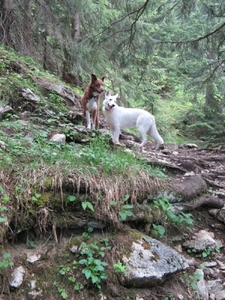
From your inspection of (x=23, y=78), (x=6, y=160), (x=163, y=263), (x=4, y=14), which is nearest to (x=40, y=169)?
(x=6, y=160)

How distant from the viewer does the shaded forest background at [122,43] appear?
698cm

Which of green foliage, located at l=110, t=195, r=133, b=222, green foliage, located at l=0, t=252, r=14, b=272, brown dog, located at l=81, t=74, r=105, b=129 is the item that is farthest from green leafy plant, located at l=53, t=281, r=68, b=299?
brown dog, located at l=81, t=74, r=105, b=129

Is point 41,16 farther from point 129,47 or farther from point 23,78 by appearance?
point 129,47

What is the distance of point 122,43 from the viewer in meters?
7.04

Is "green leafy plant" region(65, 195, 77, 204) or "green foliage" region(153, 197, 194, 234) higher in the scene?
"green leafy plant" region(65, 195, 77, 204)

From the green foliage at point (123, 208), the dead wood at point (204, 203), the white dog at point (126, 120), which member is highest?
the white dog at point (126, 120)

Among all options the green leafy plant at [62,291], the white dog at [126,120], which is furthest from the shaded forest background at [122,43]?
the green leafy plant at [62,291]

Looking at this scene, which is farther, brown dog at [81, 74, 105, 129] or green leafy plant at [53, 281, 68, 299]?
brown dog at [81, 74, 105, 129]

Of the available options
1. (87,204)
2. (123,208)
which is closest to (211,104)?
(123,208)

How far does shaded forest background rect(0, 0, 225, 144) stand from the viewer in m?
6.98

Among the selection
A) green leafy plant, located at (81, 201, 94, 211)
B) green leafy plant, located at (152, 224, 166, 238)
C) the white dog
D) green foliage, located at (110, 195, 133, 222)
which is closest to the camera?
green leafy plant, located at (81, 201, 94, 211)

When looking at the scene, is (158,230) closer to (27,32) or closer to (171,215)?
(171,215)

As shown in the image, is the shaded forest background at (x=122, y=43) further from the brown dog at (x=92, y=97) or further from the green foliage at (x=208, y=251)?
the green foliage at (x=208, y=251)

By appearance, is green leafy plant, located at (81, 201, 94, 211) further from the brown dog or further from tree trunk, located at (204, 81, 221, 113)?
tree trunk, located at (204, 81, 221, 113)
